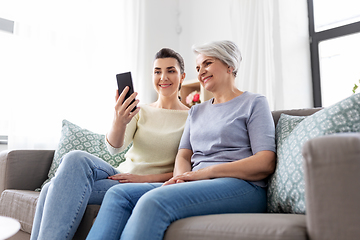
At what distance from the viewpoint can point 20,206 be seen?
153 cm

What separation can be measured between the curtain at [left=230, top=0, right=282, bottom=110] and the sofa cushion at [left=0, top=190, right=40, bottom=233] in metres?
1.86

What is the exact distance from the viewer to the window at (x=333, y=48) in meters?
2.54

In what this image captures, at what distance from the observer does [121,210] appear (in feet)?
3.25

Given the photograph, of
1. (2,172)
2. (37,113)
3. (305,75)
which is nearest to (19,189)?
(2,172)

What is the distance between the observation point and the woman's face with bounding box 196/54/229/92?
53.5 inches

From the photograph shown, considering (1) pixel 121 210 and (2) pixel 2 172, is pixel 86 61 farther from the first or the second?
(1) pixel 121 210

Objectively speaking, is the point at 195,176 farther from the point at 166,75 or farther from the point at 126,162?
the point at 166,75

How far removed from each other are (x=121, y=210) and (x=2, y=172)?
1.11m

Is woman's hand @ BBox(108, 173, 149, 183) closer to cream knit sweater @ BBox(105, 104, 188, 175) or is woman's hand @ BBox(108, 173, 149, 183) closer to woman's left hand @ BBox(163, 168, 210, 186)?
cream knit sweater @ BBox(105, 104, 188, 175)

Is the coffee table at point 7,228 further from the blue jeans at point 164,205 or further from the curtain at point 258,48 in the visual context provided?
the curtain at point 258,48

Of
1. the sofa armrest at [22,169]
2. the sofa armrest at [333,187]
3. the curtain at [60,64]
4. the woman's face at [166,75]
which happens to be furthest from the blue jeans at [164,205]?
the curtain at [60,64]

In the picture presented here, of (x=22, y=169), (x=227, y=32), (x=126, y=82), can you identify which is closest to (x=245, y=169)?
(x=126, y=82)

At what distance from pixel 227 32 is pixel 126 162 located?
195 centimetres

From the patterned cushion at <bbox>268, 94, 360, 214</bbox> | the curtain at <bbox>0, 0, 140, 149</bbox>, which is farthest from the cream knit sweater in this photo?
the curtain at <bbox>0, 0, 140, 149</bbox>
